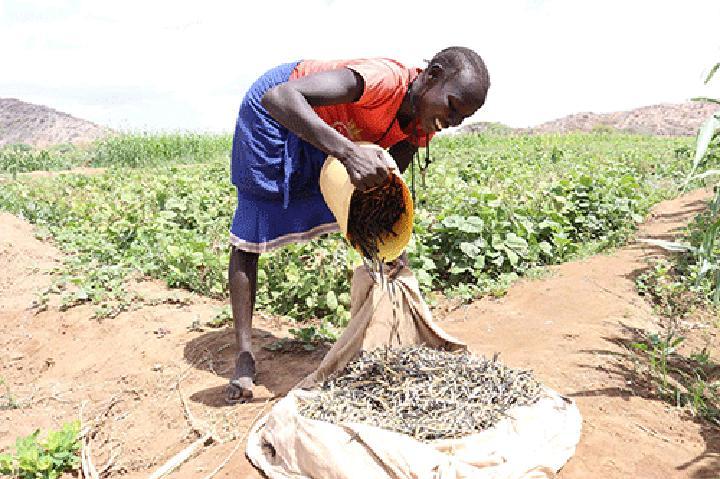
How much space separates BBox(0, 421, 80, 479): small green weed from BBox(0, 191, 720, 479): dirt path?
17cm

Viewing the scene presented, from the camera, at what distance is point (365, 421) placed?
2.04 metres

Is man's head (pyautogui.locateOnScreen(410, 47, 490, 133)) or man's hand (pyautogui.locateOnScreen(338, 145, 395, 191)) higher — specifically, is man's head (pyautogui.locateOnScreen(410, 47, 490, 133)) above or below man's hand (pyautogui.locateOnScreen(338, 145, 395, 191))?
above

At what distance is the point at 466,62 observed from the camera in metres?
2.18

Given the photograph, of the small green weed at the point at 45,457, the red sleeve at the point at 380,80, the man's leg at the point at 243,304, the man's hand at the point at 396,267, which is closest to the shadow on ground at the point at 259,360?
the man's leg at the point at 243,304

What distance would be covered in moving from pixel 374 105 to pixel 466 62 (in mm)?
379

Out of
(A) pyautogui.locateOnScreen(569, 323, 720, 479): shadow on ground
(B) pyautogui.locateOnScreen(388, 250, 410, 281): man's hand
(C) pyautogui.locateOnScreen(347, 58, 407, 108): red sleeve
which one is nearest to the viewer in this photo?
(A) pyautogui.locateOnScreen(569, 323, 720, 479): shadow on ground

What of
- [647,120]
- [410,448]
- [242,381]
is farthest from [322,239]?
[647,120]

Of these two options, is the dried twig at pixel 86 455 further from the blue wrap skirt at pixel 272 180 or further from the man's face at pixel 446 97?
the man's face at pixel 446 97

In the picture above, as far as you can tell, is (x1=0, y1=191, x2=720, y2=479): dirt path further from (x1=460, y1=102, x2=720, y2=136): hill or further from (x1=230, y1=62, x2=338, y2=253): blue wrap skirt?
(x1=460, y1=102, x2=720, y2=136): hill

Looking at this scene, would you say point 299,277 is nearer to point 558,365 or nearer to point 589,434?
point 558,365

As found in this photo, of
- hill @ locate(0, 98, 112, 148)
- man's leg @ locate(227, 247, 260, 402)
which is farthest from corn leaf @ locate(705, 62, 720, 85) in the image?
hill @ locate(0, 98, 112, 148)

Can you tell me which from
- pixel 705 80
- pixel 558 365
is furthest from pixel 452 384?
pixel 705 80

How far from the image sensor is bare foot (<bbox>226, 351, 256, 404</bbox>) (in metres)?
2.75

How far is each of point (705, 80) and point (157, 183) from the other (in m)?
6.37
